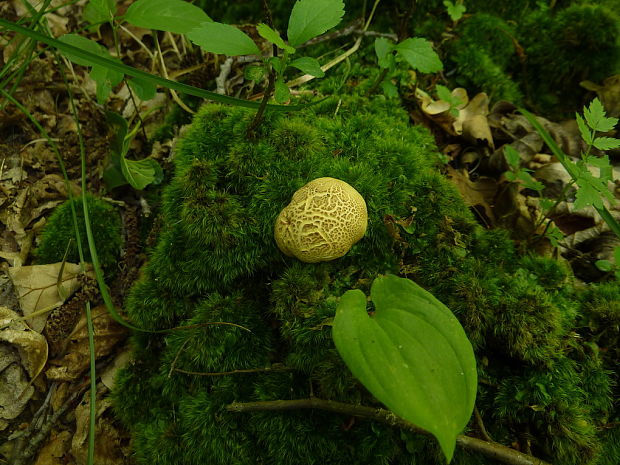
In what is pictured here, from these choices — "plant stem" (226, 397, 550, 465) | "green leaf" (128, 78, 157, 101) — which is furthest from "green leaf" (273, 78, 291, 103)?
"plant stem" (226, 397, 550, 465)

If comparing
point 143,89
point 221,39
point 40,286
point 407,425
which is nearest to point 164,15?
point 143,89

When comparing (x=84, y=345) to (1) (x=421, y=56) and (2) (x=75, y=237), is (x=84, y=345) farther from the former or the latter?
(1) (x=421, y=56)

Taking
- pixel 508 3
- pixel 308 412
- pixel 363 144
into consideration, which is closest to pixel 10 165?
pixel 363 144

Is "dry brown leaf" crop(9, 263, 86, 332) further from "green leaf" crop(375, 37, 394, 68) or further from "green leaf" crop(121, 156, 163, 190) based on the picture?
"green leaf" crop(375, 37, 394, 68)

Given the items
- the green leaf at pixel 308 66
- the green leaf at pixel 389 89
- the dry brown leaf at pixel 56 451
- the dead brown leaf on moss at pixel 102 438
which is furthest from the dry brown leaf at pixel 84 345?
the green leaf at pixel 389 89

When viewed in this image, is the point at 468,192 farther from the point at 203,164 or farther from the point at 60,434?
the point at 60,434

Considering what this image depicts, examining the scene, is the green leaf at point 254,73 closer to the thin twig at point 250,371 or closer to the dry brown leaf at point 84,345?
the thin twig at point 250,371
